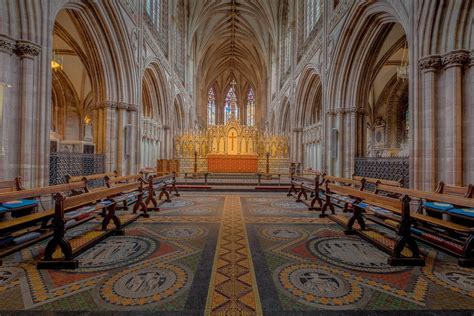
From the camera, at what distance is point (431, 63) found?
5.21m

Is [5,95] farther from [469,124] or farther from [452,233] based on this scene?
[469,124]

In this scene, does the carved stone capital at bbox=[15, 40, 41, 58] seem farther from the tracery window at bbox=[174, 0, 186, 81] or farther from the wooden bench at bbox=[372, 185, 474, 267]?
the tracery window at bbox=[174, 0, 186, 81]

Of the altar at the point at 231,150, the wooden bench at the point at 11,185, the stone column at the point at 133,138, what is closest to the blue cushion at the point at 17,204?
the wooden bench at the point at 11,185

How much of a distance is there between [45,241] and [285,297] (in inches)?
146

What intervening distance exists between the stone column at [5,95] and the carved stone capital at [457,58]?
8937 mm

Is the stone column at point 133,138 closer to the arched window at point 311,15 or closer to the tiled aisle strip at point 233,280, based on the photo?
the tiled aisle strip at point 233,280

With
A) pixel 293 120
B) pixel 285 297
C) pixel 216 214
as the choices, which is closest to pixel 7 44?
pixel 216 214

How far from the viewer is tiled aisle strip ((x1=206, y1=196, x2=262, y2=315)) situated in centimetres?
208

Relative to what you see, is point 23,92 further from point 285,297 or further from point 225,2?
point 225,2

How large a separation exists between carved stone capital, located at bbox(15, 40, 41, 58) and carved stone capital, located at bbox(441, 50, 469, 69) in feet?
28.7

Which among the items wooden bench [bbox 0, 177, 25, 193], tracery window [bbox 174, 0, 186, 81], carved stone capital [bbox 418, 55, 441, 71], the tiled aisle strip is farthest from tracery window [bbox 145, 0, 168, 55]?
the tiled aisle strip

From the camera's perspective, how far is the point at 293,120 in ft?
54.3

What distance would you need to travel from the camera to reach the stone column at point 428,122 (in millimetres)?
5215

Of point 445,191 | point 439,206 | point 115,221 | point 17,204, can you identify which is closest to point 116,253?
point 115,221
